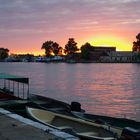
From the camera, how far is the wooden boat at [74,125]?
19047mm

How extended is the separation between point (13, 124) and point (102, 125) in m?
5.48

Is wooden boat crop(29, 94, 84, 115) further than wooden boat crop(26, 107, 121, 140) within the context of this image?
Yes

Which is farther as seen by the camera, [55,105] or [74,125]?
[55,105]

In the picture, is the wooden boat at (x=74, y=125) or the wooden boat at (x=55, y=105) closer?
the wooden boat at (x=74, y=125)

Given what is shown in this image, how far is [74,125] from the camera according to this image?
22.2m

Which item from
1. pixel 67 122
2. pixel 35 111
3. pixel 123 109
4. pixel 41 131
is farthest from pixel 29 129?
pixel 123 109

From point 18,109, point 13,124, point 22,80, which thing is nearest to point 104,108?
point 22,80

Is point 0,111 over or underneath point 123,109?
over

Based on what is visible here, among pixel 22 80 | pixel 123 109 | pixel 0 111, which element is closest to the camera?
pixel 0 111

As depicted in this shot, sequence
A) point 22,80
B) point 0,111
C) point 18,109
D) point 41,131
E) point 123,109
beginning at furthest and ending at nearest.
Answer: point 123,109, point 22,80, point 18,109, point 0,111, point 41,131

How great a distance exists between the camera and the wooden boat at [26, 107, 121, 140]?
19.0 meters

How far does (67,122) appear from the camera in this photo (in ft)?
75.5

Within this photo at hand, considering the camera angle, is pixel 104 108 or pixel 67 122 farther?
pixel 104 108

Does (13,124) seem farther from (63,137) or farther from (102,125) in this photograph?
(102,125)
